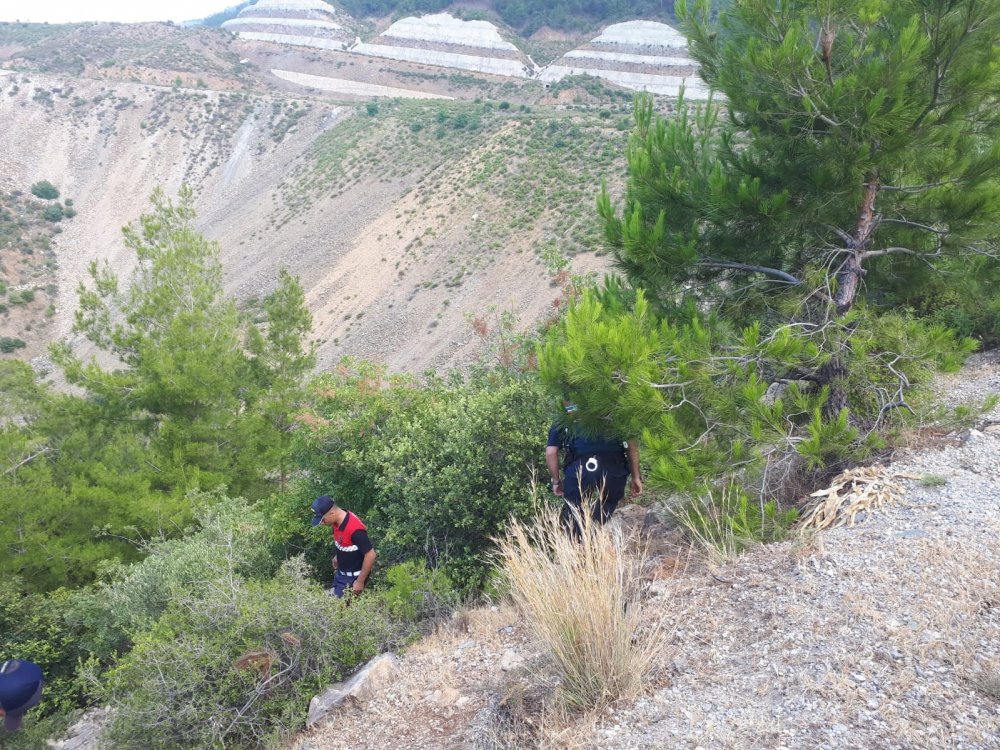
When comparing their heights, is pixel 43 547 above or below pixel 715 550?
below

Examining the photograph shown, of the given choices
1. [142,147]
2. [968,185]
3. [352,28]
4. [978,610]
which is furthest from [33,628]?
[352,28]

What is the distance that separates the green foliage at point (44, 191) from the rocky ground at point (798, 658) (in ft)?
182

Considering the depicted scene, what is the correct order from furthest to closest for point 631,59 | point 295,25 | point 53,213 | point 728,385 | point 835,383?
1. point 295,25
2. point 631,59
3. point 53,213
4. point 835,383
5. point 728,385

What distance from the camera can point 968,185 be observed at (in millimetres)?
4738

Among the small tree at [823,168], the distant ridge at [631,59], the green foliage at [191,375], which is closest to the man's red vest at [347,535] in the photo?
the small tree at [823,168]

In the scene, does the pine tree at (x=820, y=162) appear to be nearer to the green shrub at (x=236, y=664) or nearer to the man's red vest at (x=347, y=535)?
the man's red vest at (x=347, y=535)

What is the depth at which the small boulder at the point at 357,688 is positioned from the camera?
381cm

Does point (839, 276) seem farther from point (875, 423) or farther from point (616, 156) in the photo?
point (616, 156)

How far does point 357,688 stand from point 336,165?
45376mm

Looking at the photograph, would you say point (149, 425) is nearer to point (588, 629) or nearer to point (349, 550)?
point (349, 550)

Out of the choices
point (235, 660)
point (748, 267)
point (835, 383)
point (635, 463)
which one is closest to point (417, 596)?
point (235, 660)

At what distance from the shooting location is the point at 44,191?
1861 inches

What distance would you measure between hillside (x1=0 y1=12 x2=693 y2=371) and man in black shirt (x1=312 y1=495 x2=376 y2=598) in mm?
14523

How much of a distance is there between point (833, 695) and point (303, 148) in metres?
54.1
